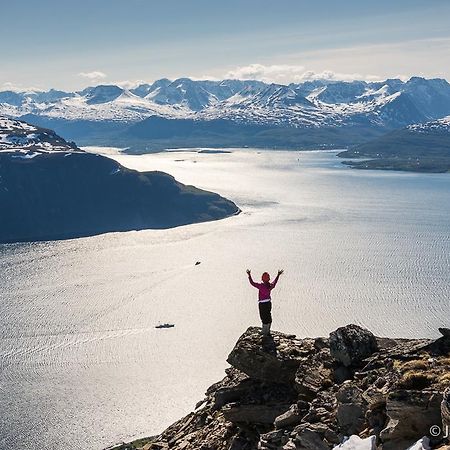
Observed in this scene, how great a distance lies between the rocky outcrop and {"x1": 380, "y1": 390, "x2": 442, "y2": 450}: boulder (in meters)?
0.02

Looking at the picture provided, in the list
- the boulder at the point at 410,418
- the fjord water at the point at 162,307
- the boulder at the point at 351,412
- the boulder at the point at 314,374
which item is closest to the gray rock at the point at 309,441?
the boulder at the point at 351,412

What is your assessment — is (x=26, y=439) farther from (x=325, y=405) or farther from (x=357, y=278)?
(x=357, y=278)

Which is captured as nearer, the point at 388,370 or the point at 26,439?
the point at 388,370

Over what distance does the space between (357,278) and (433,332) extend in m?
34.6

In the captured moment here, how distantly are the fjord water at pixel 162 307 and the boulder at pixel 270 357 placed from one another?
2091 inches

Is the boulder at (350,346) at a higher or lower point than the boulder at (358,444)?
higher

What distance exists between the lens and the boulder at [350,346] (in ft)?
61.7

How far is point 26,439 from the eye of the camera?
2699 inches

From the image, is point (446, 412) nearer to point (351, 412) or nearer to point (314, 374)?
point (351, 412)

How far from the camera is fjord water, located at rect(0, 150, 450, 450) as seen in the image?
78125 millimetres

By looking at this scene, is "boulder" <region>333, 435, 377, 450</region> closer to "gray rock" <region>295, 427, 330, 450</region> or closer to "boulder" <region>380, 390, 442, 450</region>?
"boulder" <region>380, 390, 442, 450</region>

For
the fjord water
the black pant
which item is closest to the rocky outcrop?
the black pant

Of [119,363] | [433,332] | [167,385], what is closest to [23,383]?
[119,363]

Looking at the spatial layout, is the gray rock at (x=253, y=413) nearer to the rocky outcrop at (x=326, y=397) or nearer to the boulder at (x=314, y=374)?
the rocky outcrop at (x=326, y=397)
